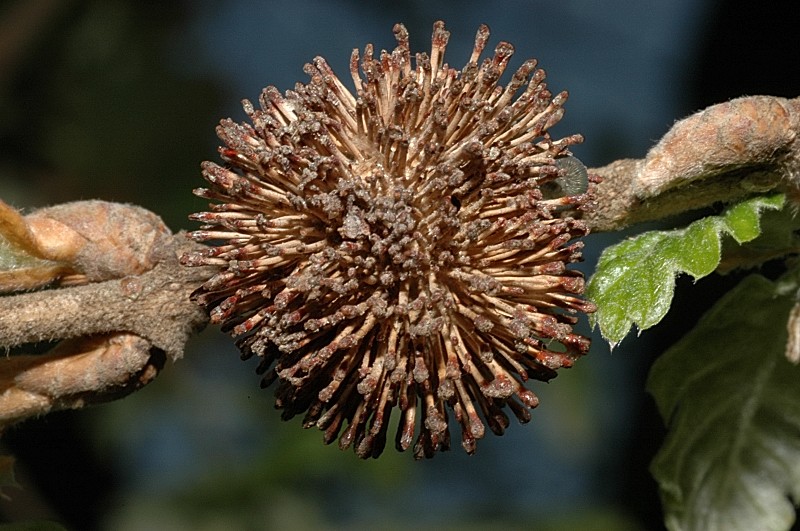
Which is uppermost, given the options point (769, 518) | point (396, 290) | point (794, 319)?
point (396, 290)

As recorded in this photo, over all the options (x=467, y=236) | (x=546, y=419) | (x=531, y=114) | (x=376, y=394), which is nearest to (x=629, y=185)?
(x=531, y=114)

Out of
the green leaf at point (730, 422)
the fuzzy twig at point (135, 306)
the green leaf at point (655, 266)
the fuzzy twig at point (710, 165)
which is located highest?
the fuzzy twig at point (135, 306)

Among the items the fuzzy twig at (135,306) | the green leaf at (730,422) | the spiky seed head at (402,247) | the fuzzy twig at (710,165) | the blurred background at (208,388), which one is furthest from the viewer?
the blurred background at (208,388)

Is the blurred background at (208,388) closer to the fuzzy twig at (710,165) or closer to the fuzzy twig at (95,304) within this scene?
the fuzzy twig at (710,165)

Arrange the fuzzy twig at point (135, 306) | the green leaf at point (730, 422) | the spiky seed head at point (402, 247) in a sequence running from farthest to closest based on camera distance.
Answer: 1. the green leaf at point (730, 422)
2. the fuzzy twig at point (135, 306)
3. the spiky seed head at point (402, 247)

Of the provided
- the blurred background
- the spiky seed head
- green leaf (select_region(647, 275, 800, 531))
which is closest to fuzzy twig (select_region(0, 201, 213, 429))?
the spiky seed head

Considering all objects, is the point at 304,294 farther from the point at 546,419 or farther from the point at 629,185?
the point at 546,419

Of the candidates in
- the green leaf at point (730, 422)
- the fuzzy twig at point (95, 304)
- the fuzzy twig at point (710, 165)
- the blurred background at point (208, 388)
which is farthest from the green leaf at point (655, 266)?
the blurred background at point (208, 388)
